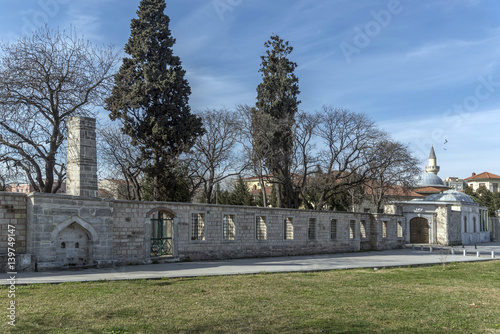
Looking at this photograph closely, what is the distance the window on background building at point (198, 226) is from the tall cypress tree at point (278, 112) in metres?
13.5

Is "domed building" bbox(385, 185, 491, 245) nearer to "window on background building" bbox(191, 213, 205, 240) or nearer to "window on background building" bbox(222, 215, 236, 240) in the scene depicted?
"window on background building" bbox(222, 215, 236, 240)

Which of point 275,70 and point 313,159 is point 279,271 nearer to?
point 313,159

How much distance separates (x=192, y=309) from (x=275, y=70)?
3050 cm

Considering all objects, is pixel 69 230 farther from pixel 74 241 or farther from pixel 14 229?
pixel 14 229

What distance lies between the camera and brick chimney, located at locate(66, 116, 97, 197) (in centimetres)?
1758

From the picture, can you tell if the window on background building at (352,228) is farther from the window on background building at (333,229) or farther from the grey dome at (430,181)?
the grey dome at (430,181)

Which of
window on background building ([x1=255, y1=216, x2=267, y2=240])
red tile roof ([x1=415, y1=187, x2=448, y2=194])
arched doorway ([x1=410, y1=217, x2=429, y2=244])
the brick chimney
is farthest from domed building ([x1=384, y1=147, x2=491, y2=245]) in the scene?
the brick chimney

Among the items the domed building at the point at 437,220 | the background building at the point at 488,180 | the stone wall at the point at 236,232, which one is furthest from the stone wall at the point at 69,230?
the background building at the point at 488,180

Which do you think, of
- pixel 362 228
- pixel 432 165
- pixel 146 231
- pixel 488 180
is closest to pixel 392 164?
pixel 362 228

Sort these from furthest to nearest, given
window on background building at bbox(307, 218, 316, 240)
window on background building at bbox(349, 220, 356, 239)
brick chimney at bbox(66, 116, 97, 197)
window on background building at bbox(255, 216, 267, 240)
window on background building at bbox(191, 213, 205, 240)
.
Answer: window on background building at bbox(349, 220, 356, 239) < window on background building at bbox(307, 218, 316, 240) < window on background building at bbox(255, 216, 267, 240) < window on background building at bbox(191, 213, 205, 240) < brick chimney at bbox(66, 116, 97, 197)

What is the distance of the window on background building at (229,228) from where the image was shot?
76.0ft

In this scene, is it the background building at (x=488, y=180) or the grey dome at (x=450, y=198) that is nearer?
the grey dome at (x=450, y=198)

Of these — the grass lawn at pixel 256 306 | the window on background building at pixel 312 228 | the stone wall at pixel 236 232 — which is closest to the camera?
the grass lawn at pixel 256 306

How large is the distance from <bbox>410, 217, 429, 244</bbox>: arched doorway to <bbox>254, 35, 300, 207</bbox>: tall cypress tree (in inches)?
541
